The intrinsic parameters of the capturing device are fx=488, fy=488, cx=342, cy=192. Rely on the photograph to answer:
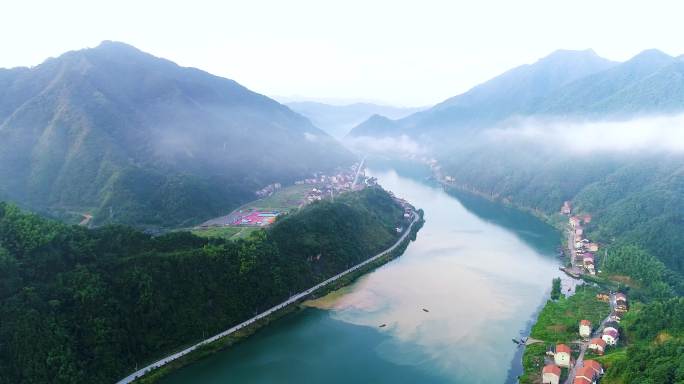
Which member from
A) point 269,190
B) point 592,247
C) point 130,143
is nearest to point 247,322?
point 592,247

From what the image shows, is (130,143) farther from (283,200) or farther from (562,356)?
(562,356)

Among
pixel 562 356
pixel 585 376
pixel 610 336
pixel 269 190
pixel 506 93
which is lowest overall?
pixel 562 356

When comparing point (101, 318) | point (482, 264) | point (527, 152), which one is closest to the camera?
point (101, 318)

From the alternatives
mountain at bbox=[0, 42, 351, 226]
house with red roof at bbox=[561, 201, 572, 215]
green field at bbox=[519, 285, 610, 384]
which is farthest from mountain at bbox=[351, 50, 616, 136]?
green field at bbox=[519, 285, 610, 384]

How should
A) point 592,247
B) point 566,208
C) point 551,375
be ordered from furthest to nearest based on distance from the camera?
point 566,208 → point 592,247 → point 551,375

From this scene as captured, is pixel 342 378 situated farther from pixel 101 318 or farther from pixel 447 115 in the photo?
pixel 447 115

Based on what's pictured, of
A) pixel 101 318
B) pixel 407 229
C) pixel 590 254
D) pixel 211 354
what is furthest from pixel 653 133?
pixel 101 318
